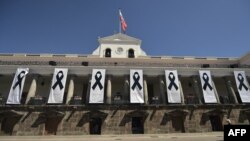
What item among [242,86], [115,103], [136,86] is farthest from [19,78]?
[242,86]

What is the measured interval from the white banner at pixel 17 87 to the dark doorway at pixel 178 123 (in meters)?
16.2

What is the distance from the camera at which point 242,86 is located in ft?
75.7

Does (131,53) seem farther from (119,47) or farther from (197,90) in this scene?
(197,90)

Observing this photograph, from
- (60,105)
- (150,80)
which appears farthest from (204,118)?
(60,105)

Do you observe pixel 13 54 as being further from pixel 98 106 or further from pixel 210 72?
pixel 210 72

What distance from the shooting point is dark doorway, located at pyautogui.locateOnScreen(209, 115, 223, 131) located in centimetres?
2128

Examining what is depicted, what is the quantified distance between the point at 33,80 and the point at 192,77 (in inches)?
764

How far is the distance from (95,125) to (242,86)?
695 inches

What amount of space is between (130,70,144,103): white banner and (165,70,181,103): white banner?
3.10m

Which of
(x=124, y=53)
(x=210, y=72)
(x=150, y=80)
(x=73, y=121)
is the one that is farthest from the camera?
(x=124, y=53)

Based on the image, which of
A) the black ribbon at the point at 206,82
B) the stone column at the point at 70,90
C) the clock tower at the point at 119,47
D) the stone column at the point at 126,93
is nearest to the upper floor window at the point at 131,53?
the clock tower at the point at 119,47

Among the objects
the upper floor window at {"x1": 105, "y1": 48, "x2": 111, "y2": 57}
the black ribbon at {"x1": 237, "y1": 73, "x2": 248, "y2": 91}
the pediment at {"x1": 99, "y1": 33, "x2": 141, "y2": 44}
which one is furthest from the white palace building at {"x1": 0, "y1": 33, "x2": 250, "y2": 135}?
the pediment at {"x1": 99, "y1": 33, "x2": 141, "y2": 44}

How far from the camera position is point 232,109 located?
22.0 metres

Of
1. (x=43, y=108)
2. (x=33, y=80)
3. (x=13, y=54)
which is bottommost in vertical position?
(x=43, y=108)
